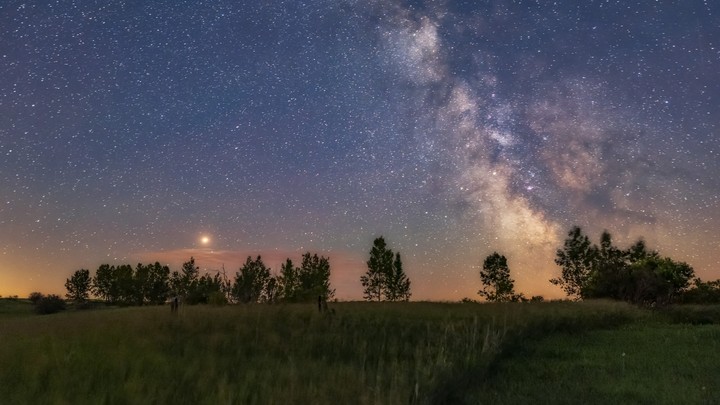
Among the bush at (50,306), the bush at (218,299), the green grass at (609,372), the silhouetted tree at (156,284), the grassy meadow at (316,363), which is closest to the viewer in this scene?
the grassy meadow at (316,363)

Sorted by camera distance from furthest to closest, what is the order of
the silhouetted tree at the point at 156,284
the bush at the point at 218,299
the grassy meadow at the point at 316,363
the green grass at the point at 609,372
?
the silhouetted tree at the point at 156,284 → the bush at the point at 218,299 → the green grass at the point at 609,372 → the grassy meadow at the point at 316,363

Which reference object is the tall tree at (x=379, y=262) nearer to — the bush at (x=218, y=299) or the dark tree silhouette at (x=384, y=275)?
the dark tree silhouette at (x=384, y=275)

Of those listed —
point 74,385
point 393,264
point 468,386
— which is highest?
point 393,264

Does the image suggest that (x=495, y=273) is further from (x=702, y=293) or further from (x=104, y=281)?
(x=104, y=281)

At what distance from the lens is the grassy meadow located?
526 cm

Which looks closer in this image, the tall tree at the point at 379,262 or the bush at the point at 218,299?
the bush at the point at 218,299

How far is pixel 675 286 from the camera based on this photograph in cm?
4622

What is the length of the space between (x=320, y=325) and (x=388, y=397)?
6.00m

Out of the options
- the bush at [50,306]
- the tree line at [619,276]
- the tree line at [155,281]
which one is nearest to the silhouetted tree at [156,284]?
the tree line at [155,281]

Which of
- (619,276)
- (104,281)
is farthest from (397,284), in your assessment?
(104,281)

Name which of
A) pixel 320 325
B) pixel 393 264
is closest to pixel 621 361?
pixel 320 325

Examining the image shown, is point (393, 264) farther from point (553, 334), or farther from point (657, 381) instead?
point (657, 381)

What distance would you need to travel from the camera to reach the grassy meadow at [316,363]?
5.26m

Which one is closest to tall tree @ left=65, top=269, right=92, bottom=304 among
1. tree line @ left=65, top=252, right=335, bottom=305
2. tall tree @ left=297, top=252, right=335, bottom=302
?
tree line @ left=65, top=252, right=335, bottom=305
